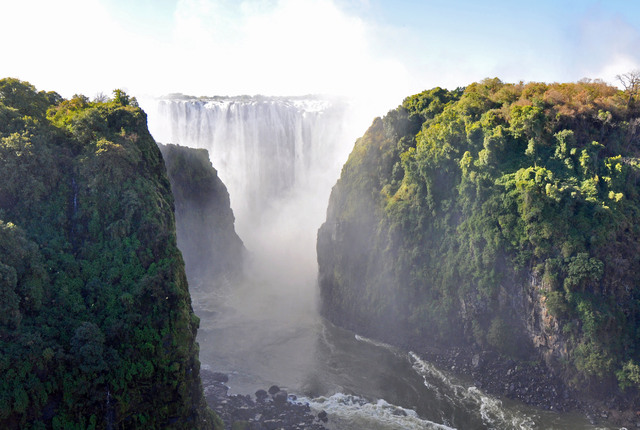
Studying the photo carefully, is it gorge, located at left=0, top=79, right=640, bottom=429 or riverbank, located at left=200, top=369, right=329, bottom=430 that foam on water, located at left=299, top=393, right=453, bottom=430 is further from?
riverbank, located at left=200, top=369, right=329, bottom=430

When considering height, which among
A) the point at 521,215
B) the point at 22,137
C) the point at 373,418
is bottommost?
Answer: the point at 373,418

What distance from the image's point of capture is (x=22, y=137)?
22938 mm

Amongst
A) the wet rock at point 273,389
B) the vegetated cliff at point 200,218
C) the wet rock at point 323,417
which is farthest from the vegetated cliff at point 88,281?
the vegetated cliff at point 200,218

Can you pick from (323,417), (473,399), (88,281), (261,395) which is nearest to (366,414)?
(323,417)

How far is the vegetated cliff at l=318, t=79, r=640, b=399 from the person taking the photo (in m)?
27.6

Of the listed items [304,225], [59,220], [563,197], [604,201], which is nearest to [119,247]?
[59,220]

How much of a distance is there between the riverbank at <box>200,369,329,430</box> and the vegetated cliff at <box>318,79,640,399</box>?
10118mm

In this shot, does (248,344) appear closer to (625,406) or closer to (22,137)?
(22,137)

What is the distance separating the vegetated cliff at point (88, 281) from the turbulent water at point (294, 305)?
9367 millimetres

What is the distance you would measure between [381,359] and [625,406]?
14.2 meters

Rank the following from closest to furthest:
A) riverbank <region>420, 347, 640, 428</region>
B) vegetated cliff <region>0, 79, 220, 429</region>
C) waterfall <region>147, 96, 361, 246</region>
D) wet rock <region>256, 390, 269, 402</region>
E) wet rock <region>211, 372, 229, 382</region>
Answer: vegetated cliff <region>0, 79, 220, 429</region>, riverbank <region>420, 347, 640, 428</region>, wet rock <region>256, 390, 269, 402</region>, wet rock <region>211, 372, 229, 382</region>, waterfall <region>147, 96, 361, 246</region>

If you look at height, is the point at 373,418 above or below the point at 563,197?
below

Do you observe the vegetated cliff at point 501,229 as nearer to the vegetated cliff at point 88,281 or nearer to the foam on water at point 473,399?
the foam on water at point 473,399

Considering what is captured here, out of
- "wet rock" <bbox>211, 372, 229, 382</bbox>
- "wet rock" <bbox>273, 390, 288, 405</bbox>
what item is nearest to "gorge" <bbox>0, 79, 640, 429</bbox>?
"wet rock" <bbox>211, 372, 229, 382</bbox>
